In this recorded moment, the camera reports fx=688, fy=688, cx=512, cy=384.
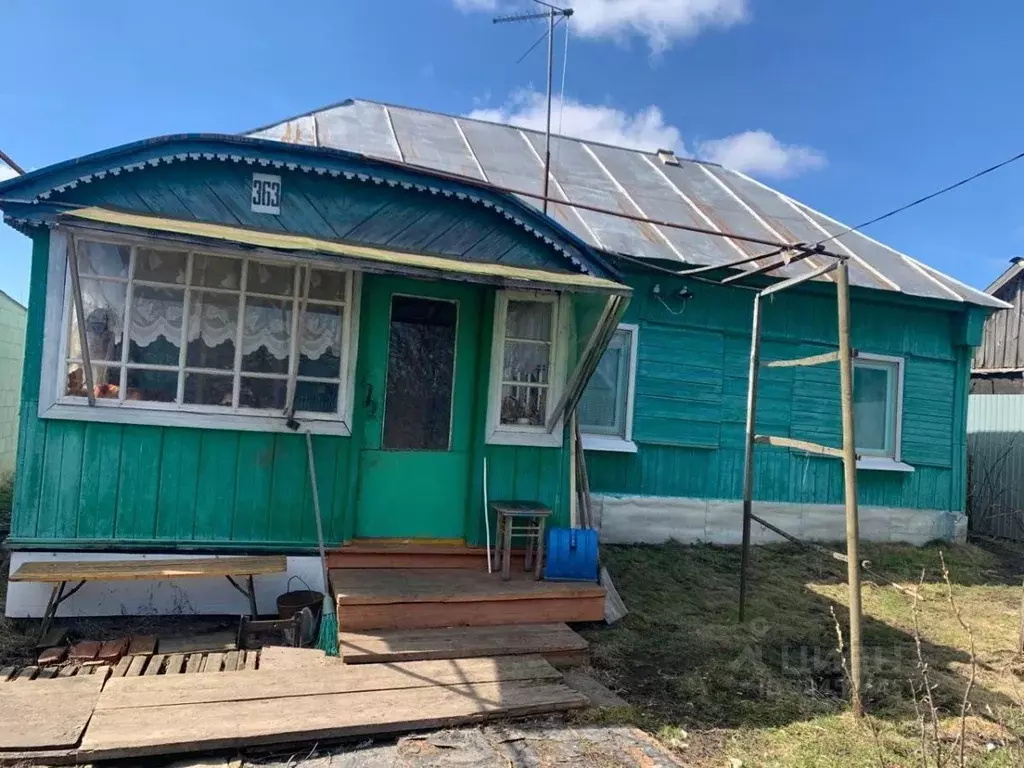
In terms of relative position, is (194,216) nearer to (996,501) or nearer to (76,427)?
(76,427)

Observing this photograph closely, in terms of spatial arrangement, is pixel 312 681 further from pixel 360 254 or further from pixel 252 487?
pixel 360 254

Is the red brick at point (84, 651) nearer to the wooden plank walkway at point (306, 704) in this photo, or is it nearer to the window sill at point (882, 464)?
the wooden plank walkway at point (306, 704)

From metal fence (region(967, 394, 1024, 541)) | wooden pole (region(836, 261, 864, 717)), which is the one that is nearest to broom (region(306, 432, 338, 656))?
wooden pole (region(836, 261, 864, 717))

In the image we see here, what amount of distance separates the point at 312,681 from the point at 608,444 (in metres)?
4.41

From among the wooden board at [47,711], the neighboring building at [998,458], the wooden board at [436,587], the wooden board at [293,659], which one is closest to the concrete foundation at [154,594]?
the wooden board at [436,587]

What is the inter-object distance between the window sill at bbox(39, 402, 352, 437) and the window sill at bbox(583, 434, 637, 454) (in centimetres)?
305

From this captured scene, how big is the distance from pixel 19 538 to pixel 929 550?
9.28 m

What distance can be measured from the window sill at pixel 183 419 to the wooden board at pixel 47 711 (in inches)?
67.3

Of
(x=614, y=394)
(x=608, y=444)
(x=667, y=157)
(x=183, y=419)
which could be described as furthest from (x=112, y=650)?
(x=667, y=157)

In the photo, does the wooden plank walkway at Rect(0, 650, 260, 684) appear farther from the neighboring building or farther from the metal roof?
the neighboring building

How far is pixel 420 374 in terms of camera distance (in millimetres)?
5422

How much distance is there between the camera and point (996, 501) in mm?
10422

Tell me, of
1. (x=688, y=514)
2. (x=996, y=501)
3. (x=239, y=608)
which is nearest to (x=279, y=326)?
(x=239, y=608)

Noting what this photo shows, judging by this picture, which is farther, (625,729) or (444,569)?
(444,569)
